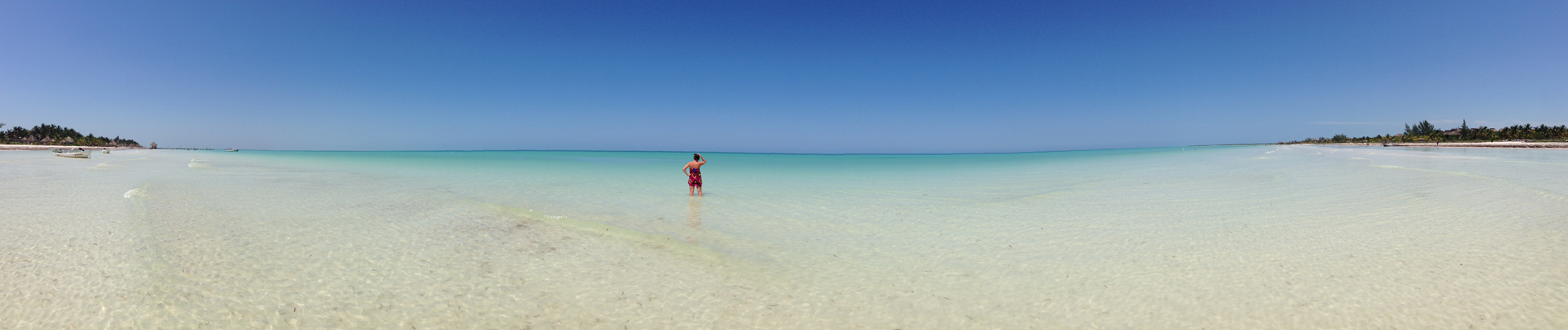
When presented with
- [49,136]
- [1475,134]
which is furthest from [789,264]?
[49,136]

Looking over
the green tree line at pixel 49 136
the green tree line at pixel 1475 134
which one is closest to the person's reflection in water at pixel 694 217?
the green tree line at pixel 1475 134

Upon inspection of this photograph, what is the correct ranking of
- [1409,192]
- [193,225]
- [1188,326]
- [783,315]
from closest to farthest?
[1188,326]
[783,315]
[193,225]
[1409,192]

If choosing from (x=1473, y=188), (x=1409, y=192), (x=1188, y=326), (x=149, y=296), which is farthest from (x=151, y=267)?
(x=1473, y=188)

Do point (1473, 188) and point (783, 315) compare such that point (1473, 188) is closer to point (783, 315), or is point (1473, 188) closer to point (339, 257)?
point (783, 315)

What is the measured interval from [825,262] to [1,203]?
13.5 meters

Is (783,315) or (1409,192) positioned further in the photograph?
(1409,192)

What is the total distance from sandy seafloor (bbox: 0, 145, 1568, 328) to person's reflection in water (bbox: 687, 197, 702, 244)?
8 centimetres

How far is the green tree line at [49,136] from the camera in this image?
256 feet

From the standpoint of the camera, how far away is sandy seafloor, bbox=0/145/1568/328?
3.56m

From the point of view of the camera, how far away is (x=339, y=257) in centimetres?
510

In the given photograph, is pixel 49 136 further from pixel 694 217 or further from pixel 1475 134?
pixel 1475 134

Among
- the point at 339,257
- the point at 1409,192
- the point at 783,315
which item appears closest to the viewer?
the point at 783,315

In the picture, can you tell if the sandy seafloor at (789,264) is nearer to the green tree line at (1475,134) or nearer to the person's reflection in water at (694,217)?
the person's reflection in water at (694,217)

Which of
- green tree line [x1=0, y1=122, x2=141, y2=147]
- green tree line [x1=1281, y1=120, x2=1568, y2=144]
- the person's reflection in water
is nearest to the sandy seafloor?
the person's reflection in water
